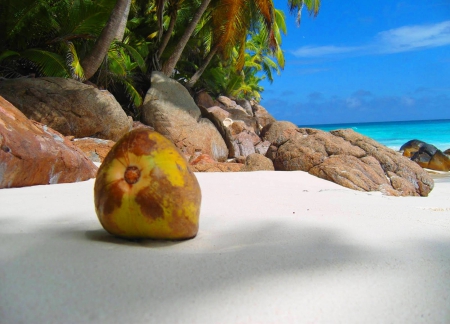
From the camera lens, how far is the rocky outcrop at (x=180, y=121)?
1004 centimetres

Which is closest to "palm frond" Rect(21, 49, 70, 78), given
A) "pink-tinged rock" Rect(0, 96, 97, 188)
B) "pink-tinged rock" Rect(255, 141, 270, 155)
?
"pink-tinged rock" Rect(0, 96, 97, 188)

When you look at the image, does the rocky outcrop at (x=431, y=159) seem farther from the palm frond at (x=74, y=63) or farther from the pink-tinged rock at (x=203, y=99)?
the palm frond at (x=74, y=63)

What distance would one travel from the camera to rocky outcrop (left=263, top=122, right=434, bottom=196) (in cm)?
502

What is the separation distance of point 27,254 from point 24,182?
2.09m

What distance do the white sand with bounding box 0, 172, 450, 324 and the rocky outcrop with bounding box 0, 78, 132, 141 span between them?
17.9 ft

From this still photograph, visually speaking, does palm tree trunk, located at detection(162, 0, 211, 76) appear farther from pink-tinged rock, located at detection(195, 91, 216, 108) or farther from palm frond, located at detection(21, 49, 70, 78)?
pink-tinged rock, located at detection(195, 91, 216, 108)

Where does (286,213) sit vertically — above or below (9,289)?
above

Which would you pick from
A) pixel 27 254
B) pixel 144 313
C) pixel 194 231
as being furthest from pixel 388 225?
pixel 27 254

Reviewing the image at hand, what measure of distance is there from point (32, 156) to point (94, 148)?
123 inches

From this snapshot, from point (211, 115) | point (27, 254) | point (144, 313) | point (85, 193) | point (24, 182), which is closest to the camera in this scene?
point (144, 313)

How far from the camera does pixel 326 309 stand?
1019mm

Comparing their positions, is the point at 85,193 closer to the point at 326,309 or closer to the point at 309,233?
the point at 309,233

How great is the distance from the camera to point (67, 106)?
7301 millimetres

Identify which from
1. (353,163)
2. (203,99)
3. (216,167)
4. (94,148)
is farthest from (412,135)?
(94,148)
